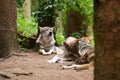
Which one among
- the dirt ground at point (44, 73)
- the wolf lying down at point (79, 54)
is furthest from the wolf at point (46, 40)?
the dirt ground at point (44, 73)

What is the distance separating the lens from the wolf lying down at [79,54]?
739 centimetres

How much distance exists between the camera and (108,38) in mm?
2213

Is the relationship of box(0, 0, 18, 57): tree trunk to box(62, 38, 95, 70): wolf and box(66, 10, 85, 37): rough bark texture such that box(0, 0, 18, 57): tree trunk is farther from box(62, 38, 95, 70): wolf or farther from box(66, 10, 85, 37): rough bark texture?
box(66, 10, 85, 37): rough bark texture

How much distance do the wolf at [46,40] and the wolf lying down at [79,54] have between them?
2409 mm

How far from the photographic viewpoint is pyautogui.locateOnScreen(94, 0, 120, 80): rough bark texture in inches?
85.8

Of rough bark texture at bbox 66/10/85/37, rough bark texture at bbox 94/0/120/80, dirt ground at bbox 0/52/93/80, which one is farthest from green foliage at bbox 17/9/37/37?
rough bark texture at bbox 94/0/120/80

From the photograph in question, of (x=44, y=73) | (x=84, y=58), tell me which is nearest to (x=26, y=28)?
(x=84, y=58)

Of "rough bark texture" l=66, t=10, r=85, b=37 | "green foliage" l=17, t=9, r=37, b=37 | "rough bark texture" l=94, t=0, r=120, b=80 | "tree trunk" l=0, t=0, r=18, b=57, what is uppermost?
"rough bark texture" l=94, t=0, r=120, b=80

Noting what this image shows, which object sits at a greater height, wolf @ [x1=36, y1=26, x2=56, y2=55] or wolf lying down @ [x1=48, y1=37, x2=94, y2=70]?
wolf lying down @ [x1=48, y1=37, x2=94, y2=70]

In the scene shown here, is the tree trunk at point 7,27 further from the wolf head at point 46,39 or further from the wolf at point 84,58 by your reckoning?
the wolf at point 84,58

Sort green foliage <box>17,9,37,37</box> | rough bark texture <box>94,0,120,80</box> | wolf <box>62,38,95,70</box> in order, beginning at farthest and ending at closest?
green foliage <box>17,9,37,37</box> → wolf <box>62,38,95,70</box> → rough bark texture <box>94,0,120,80</box>

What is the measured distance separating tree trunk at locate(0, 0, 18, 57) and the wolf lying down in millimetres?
1552

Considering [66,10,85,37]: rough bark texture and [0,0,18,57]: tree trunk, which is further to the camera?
[66,10,85,37]: rough bark texture

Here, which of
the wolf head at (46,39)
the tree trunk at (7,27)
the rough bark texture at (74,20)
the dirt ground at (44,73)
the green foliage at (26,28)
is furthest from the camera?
the green foliage at (26,28)
